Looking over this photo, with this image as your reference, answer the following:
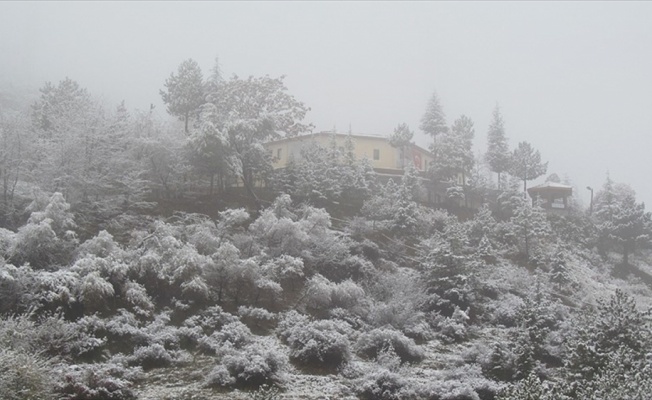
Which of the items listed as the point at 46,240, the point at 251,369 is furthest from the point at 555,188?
the point at 46,240

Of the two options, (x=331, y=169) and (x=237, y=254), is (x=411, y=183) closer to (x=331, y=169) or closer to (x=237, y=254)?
(x=331, y=169)

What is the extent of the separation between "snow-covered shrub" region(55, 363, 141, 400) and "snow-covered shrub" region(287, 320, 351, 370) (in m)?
5.70

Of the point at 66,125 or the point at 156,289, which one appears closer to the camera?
the point at 156,289

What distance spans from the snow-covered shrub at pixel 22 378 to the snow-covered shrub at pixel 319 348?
26.7 ft

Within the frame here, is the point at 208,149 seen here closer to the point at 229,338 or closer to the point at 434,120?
the point at 229,338

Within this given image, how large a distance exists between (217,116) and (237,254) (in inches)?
698

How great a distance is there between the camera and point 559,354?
19453mm

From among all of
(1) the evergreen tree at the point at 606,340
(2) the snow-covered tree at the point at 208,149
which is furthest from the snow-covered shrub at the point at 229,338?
(2) the snow-covered tree at the point at 208,149

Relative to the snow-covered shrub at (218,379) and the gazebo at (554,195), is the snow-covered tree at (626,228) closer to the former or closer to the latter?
the gazebo at (554,195)

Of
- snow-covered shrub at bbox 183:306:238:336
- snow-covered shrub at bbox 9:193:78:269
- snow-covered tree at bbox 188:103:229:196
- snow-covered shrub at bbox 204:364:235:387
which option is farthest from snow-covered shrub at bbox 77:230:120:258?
snow-covered tree at bbox 188:103:229:196

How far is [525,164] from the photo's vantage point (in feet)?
175

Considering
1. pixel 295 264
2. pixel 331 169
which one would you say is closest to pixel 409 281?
pixel 295 264

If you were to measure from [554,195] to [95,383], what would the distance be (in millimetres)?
50199

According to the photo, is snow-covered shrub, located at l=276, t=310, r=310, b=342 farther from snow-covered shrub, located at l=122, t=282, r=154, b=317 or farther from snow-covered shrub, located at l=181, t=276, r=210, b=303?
snow-covered shrub, located at l=122, t=282, r=154, b=317
